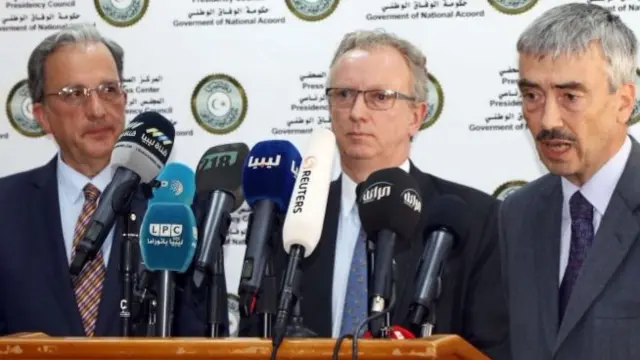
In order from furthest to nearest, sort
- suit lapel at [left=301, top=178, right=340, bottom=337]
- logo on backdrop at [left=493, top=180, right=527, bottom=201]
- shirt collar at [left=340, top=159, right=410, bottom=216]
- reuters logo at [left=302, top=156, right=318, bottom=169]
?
logo on backdrop at [left=493, top=180, right=527, bottom=201], shirt collar at [left=340, top=159, right=410, bottom=216], suit lapel at [left=301, top=178, right=340, bottom=337], reuters logo at [left=302, top=156, right=318, bottom=169]

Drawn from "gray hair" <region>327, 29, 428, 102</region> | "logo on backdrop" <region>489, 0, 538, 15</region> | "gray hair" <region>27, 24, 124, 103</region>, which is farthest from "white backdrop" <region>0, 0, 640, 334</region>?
"gray hair" <region>27, 24, 124, 103</region>

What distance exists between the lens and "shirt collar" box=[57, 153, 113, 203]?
394cm

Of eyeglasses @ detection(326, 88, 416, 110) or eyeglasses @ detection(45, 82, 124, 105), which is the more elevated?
eyeglasses @ detection(45, 82, 124, 105)

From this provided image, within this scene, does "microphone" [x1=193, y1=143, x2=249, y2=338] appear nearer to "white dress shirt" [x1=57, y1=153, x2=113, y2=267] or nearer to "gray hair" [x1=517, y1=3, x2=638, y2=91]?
"gray hair" [x1=517, y1=3, x2=638, y2=91]

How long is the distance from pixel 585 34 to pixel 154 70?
6.50ft

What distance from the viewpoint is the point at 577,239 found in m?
3.22

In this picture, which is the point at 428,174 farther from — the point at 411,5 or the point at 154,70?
the point at 154,70

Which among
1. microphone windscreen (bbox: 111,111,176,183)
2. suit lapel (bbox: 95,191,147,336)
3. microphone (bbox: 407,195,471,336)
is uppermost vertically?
microphone windscreen (bbox: 111,111,176,183)

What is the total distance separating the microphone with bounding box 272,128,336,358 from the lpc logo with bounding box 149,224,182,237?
11.3 inches

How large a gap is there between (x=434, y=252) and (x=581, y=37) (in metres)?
1.02

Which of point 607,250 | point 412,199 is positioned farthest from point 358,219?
point 412,199

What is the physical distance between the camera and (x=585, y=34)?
3162 mm

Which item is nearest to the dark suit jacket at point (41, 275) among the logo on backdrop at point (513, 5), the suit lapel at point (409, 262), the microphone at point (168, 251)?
the suit lapel at point (409, 262)

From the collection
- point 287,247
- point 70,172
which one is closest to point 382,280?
point 287,247
